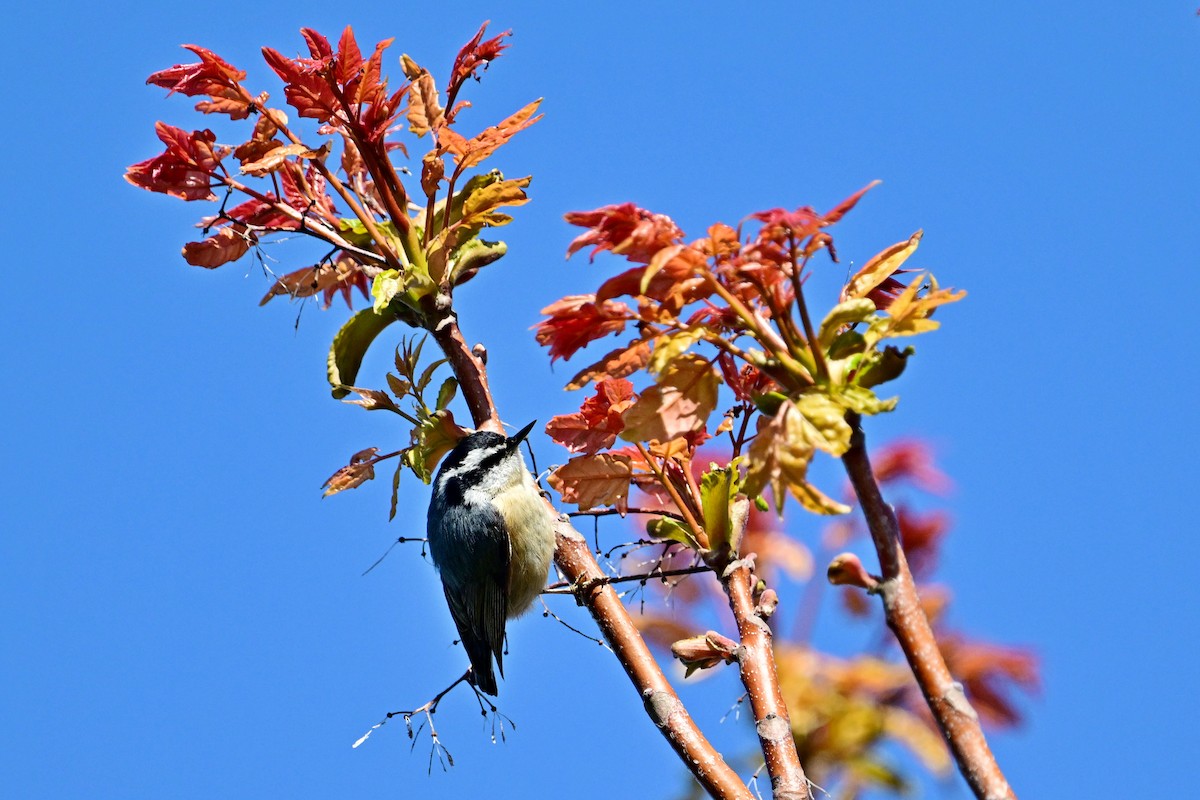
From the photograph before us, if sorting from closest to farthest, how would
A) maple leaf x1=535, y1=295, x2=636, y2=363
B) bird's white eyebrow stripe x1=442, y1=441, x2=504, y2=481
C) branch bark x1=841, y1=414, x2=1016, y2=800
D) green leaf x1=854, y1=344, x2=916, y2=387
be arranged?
branch bark x1=841, y1=414, x2=1016, y2=800
green leaf x1=854, y1=344, x2=916, y2=387
maple leaf x1=535, y1=295, x2=636, y2=363
bird's white eyebrow stripe x1=442, y1=441, x2=504, y2=481

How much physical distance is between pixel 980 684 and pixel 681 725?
6.02ft

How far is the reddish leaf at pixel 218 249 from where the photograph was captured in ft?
11.4

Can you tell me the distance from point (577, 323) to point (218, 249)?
4.59 ft

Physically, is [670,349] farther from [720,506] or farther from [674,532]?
[674,532]

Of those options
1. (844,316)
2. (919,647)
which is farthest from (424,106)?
(919,647)

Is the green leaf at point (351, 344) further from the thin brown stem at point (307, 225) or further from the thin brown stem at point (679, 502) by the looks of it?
the thin brown stem at point (679, 502)

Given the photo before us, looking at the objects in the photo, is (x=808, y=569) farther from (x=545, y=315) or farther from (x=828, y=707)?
(x=545, y=315)

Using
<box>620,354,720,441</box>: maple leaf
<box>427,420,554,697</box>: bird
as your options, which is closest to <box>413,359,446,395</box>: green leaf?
<box>620,354,720,441</box>: maple leaf

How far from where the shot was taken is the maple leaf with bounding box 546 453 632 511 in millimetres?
3070

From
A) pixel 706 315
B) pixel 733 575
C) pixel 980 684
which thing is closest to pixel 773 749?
pixel 733 575

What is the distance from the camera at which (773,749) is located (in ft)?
8.71

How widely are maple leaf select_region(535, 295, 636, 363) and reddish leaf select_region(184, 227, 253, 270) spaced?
4.11ft

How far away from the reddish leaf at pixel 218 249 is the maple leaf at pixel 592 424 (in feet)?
3.48

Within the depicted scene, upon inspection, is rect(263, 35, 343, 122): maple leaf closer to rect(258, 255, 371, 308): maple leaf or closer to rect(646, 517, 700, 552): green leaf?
rect(258, 255, 371, 308): maple leaf
